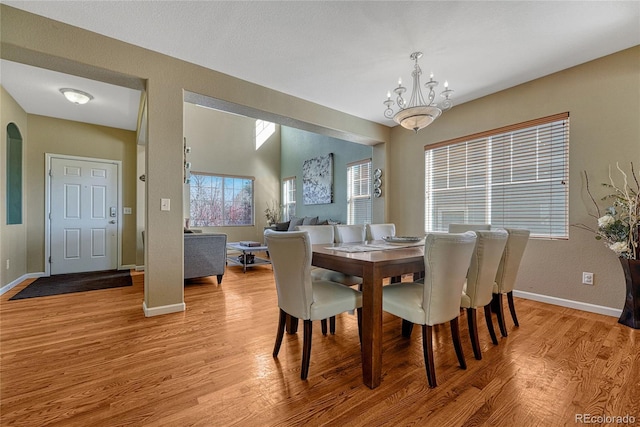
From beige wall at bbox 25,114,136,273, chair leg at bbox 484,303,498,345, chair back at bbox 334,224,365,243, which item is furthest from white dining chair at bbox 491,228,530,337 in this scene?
beige wall at bbox 25,114,136,273

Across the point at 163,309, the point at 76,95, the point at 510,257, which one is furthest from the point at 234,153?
the point at 510,257

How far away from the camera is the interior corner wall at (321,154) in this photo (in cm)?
605

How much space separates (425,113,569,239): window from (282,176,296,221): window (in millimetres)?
4276

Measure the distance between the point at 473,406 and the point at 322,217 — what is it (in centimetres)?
546

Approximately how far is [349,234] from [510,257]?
4.65 ft

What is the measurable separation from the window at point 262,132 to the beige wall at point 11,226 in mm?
4711

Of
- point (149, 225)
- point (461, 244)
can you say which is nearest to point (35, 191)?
point (149, 225)

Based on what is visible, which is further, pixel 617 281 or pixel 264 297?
pixel 264 297

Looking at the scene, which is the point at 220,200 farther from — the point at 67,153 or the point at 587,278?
the point at 587,278

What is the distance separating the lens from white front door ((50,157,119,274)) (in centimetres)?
443

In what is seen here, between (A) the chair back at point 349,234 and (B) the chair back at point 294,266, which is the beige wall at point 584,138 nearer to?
(A) the chair back at point 349,234

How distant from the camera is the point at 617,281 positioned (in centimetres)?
266

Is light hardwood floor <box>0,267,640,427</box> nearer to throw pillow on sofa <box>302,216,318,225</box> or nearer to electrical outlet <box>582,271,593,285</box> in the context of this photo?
electrical outlet <box>582,271,593,285</box>

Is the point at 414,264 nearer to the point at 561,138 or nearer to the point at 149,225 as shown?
the point at 149,225
